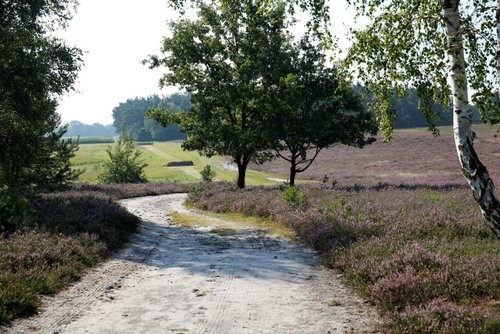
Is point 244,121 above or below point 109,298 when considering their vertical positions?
above

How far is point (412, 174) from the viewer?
1946 inches

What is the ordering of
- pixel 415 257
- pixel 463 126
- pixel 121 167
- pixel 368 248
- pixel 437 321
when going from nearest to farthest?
pixel 437 321
pixel 463 126
pixel 415 257
pixel 368 248
pixel 121 167

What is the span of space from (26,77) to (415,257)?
17.2 meters

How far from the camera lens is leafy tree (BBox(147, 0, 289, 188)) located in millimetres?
32094

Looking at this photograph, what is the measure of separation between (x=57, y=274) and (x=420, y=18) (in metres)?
8.93

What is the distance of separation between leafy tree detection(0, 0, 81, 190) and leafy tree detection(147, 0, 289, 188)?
36.6 feet

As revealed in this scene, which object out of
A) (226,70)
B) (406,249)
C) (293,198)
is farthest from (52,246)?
(226,70)

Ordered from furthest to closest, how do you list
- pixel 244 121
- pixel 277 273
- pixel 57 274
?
Result: 1. pixel 244 121
2. pixel 277 273
3. pixel 57 274

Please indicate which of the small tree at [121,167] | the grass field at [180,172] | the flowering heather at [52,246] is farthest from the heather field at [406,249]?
the grass field at [180,172]

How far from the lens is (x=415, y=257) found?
9.45 metres

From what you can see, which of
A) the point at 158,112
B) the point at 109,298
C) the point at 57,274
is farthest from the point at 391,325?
the point at 158,112

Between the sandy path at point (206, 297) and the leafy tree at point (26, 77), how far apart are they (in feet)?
32.6

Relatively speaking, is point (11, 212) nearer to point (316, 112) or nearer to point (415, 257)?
point (415, 257)

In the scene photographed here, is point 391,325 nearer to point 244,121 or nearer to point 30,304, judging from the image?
point 30,304
